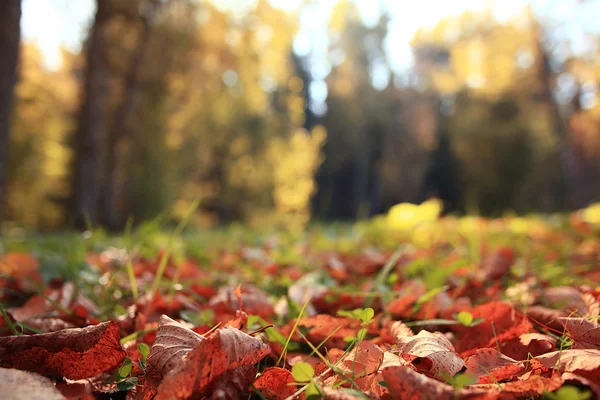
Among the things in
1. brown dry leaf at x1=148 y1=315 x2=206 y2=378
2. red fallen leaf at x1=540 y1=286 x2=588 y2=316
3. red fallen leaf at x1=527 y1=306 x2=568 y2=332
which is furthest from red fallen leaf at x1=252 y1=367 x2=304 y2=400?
red fallen leaf at x1=540 y1=286 x2=588 y2=316

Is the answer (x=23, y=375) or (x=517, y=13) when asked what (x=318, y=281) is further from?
(x=517, y=13)

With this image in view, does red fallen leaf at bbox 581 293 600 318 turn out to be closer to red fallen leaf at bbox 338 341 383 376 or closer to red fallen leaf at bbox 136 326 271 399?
red fallen leaf at bbox 338 341 383 376

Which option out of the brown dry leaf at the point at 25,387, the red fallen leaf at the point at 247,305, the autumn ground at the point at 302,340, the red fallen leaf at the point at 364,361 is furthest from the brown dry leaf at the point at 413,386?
the red fallen leaf at the point at 247,305

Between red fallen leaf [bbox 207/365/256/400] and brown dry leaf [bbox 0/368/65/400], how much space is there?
194 millimetres

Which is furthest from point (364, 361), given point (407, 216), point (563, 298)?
point (407, 216)

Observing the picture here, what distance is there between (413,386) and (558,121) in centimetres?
1644

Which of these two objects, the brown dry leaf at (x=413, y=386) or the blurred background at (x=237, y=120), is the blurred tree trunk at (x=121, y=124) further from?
the brown dry leaf at (x=413, y=386)

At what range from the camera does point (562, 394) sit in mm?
522

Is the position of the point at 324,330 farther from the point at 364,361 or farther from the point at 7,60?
the point at 7,60

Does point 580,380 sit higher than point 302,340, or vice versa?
point 580,380

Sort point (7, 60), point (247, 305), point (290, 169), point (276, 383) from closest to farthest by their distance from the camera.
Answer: point (276, 383), point (247, 305), point (7, 60), point (290, 169)

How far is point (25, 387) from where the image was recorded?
0.61m

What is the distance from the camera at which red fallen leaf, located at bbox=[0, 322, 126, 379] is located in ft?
2.35

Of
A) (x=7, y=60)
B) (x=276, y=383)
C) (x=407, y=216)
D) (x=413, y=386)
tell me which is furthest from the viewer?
(x=407, y=216)
